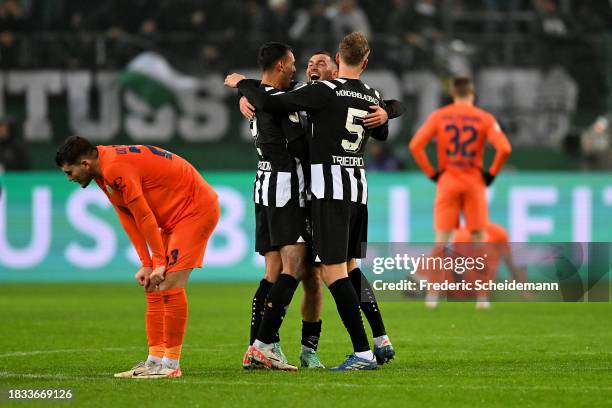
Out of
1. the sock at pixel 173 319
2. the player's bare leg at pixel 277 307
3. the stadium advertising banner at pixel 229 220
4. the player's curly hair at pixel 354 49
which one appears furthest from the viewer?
the stadium advertising banner at pixel 229 220

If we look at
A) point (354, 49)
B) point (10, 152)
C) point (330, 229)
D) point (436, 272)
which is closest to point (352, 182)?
point (330, 229)

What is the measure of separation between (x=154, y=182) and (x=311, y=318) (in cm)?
148

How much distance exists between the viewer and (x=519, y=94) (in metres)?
19.0

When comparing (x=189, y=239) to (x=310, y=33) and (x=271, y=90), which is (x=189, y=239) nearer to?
(x=271, y=90)

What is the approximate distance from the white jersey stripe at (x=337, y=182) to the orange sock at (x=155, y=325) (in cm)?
130

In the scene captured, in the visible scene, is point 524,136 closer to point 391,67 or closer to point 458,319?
point 391,67

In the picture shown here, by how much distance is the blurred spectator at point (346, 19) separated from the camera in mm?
19438

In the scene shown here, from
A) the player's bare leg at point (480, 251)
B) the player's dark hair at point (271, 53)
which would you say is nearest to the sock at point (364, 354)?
the player's dark hair at point (271, 53)

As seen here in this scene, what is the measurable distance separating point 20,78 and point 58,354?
10.4 m

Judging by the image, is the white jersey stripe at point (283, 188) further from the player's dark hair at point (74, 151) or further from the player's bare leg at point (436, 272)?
the player's bare leg at point (436, 272)

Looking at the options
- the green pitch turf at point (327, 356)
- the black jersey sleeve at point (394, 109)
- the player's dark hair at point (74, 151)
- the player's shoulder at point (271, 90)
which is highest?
the player's shoulder at point (271, 90)

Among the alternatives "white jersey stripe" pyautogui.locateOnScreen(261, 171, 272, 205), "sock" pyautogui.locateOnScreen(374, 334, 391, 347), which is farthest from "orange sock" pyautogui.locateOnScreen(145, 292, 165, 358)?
"sock" pyautogui.locateOnScreen(374, 334, 391, 347)

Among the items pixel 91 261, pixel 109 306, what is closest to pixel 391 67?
pixel 91 261

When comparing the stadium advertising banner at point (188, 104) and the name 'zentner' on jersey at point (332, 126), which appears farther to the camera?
the stadium advertising banner at point (188, 104)
